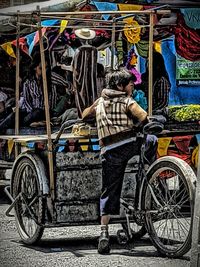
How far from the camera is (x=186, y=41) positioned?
11.1 metres

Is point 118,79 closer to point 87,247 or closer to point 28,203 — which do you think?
point 28,203

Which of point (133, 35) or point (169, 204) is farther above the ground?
point (133, 35)

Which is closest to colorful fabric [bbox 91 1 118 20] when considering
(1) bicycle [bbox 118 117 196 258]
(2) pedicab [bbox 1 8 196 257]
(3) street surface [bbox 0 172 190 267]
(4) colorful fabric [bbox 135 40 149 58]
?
(4) colorful fabric [bbox 135 40 149 58]

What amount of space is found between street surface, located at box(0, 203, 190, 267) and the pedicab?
0.37 ft

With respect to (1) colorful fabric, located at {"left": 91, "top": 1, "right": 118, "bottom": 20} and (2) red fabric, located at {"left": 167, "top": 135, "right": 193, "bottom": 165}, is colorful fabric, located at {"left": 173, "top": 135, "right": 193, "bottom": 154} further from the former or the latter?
(1) colorful fabric, located at {"left": 91, "top": 1, "right": 118, "bottom": 20}

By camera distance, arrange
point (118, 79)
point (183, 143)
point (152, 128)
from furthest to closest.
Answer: point (183, 143), point (118, 79), point (152, 128)

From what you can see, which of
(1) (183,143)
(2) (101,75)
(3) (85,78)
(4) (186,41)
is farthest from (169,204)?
(4) (186,41)

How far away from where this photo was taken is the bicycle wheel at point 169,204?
6.80 meters

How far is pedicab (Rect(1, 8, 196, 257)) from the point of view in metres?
7.09

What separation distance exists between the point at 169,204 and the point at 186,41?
4511 mm

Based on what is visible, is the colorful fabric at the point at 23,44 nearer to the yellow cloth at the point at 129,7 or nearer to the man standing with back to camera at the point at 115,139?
the yellow cloth at the point at 129,7

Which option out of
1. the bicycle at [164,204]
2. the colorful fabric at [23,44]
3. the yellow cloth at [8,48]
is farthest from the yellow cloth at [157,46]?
the bicycle at [164,204]

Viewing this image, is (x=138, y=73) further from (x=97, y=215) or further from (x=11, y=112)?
(x=97, y=215)

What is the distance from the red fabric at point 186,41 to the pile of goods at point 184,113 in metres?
0.82
